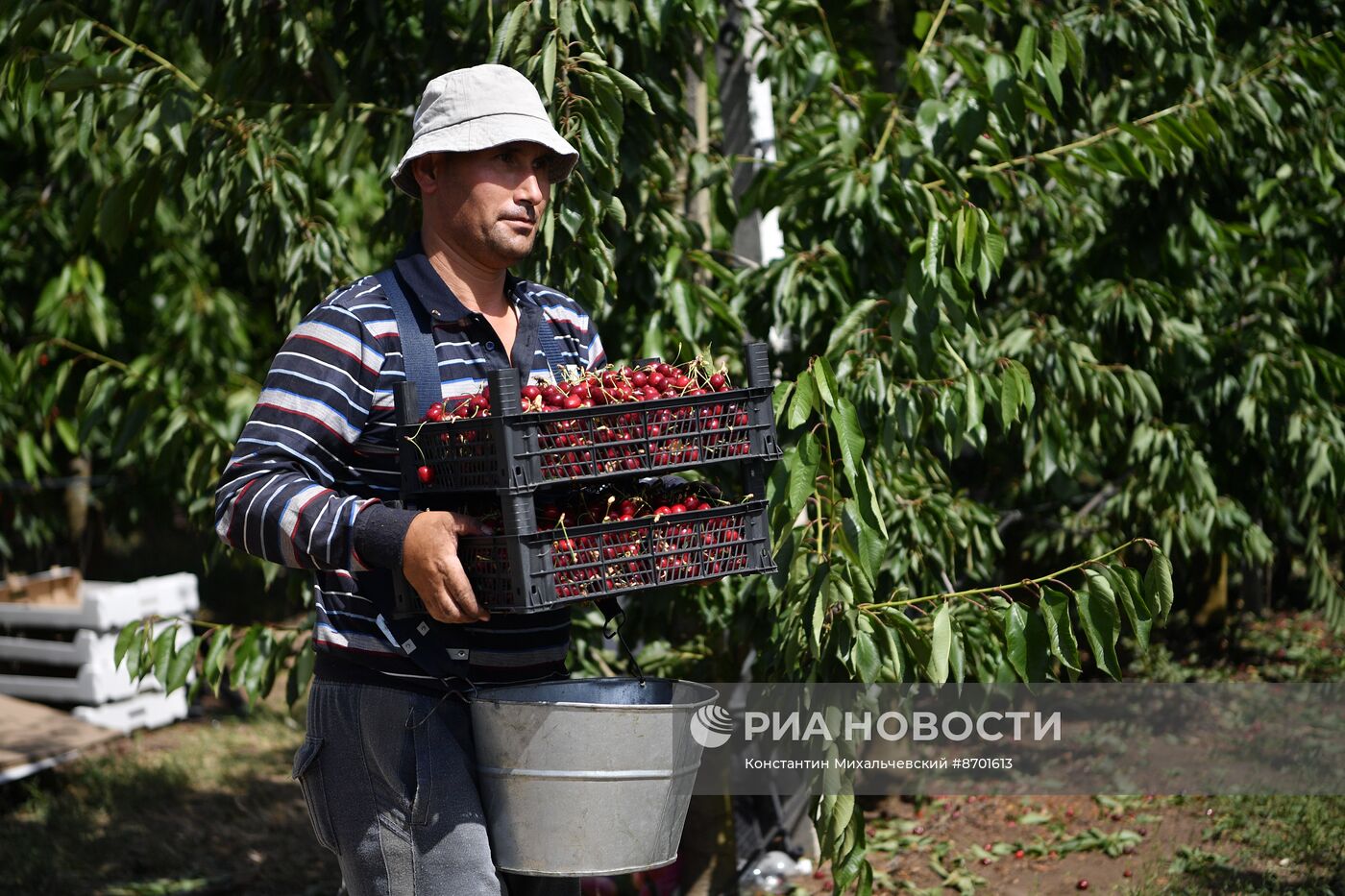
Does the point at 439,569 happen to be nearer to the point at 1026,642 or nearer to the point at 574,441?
the point at 574,441

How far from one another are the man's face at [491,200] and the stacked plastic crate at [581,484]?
1.05ft

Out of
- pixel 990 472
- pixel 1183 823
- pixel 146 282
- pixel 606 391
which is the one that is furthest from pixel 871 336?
pixel 146 282

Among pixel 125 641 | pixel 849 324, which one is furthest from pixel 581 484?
pixel 125 641

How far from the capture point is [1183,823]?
4.60 metres

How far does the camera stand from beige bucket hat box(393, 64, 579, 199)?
2.23 meters

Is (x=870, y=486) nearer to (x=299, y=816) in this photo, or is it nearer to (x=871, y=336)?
(x=871, y=336)

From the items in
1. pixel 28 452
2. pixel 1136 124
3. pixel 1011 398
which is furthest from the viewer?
pixel 28 452

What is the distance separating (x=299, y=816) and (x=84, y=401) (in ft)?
8.03

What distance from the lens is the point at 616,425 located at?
2084 millimetres

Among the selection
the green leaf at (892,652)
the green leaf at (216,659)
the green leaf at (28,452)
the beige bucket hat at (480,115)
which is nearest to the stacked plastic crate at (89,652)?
the green leaf at (28,452)

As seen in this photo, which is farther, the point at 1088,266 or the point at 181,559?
the point at 181,559

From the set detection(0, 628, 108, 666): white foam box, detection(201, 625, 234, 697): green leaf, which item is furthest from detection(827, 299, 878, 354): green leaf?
detection(0, 628, 108, 666): white foam box

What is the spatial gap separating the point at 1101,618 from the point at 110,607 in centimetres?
517

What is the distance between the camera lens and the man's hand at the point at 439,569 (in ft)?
6.51
